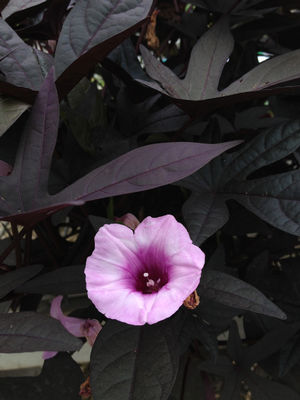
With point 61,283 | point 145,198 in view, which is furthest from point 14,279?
point 145,198

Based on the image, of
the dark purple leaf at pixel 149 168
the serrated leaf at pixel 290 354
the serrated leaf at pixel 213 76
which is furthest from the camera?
the serrated leaf at pixel 290 354

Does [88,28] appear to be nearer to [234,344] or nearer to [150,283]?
[150,283]

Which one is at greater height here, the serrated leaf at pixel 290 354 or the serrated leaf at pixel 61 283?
the serrated leaf at pixel 61 283

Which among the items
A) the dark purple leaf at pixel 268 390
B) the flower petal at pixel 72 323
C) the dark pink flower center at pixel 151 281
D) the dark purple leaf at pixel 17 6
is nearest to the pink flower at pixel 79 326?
the flower petal at pixel 72 323

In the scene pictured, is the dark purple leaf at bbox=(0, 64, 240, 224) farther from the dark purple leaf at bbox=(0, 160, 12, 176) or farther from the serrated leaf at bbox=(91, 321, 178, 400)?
the serrated leaf at bbox=(91, 321, 178, 400)

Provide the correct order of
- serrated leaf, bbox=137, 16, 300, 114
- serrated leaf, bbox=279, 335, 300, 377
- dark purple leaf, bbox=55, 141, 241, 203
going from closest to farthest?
1. dark purple leaf, bbox=55, 141, 241, 203
2. serrated leaf, bbox=137, 16, 300, 114
3. serrated leaf, bbox=279, 335, 300, 377

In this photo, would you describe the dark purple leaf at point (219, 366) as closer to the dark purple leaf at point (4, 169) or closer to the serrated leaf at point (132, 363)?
the serrated leaf at point (132, 363)

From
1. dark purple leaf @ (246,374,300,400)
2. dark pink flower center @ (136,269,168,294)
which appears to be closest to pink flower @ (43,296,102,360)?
dark pink flower center @ (136,269,168,294)

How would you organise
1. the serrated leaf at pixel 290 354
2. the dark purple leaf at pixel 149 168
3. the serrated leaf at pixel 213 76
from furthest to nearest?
the serrated leaf at pixel 290 354 → the serrated leaf at pixel 213 76 → the dark purple leaf at pixel 149 168
